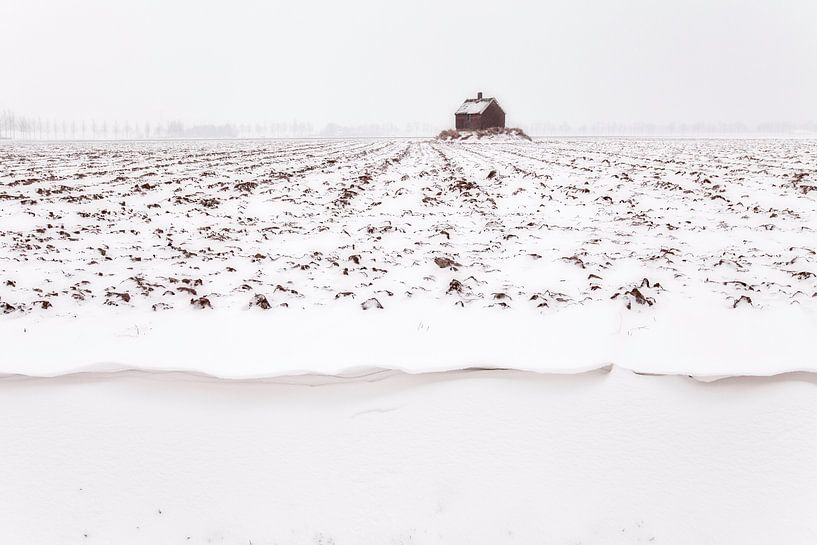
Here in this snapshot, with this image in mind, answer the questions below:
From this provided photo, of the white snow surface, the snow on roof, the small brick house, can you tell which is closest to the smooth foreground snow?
the white snow surface

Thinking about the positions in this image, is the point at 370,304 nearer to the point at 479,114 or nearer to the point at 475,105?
the point at 479,114

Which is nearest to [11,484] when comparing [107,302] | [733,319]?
[107,302]

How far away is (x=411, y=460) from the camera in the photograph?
2.94m

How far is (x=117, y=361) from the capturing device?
3.80 m

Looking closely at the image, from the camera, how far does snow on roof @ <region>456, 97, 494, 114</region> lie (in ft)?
200

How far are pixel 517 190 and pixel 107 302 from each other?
879 cm

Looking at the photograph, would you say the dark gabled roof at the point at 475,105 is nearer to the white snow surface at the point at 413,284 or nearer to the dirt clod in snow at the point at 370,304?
the white snow surface at the point at 413,284

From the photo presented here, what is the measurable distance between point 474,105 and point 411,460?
63480mm

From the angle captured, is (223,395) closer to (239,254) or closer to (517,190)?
(239,254)

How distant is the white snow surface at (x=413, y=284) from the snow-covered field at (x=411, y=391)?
35 millimetres

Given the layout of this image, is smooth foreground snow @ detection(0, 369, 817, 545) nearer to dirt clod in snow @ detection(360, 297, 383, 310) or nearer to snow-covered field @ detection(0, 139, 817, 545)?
snow-covered field @ detection(0, 139, 817, 545)

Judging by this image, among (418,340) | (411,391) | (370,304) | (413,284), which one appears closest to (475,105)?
(413,284)

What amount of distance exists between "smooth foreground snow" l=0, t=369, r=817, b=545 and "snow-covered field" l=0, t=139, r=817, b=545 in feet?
0.04

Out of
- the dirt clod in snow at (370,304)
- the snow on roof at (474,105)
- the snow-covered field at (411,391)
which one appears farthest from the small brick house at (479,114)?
the dirt clod in snow at (370,304)
